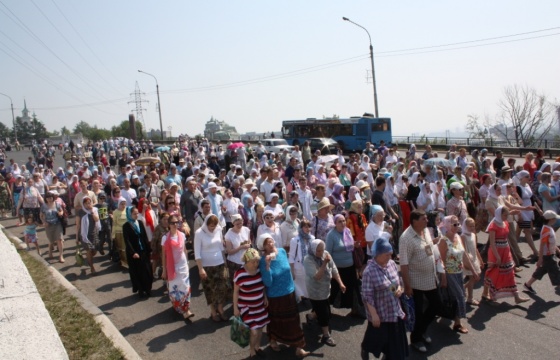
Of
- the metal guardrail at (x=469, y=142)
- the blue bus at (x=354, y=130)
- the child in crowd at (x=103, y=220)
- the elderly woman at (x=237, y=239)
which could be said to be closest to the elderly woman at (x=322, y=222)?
the elderly woman at (x=237, y=239)

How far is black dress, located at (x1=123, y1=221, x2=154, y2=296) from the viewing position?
809 cm

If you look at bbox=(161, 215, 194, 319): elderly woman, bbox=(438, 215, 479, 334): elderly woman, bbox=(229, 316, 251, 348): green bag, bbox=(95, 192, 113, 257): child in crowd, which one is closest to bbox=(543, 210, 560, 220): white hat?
bbox=(438, 215, 479, 334): elderly woman

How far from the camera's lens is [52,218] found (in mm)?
10273

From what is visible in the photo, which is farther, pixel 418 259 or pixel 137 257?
pixel 137 257

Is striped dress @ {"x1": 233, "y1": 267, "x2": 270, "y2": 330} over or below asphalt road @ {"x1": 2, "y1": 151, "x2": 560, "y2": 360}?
over

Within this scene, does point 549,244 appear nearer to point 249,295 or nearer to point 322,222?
point 322,222

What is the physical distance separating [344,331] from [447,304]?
1446 millimetres

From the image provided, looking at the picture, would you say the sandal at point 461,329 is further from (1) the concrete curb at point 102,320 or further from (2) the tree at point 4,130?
(2) the tree at point 4,130

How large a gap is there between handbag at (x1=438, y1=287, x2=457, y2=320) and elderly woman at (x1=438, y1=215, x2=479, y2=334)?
0.03m

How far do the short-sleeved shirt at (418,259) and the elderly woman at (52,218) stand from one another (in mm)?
8051

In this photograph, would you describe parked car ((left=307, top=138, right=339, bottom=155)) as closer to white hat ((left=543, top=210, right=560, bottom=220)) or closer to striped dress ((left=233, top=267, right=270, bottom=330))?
white hat ((left=543, top=210, right=560, bottom=220))

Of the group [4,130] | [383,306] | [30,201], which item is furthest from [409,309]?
[4,130]

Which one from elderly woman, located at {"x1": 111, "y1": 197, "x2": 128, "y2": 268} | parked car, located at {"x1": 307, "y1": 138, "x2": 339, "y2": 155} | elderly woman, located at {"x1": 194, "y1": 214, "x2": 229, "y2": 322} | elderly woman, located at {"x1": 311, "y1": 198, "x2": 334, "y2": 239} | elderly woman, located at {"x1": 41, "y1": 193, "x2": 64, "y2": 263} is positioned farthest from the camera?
parked car, located at {"x1": 307, "y1": 138, "x2": 339, "y2": 155}

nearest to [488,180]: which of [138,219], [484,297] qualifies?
[484,297]
